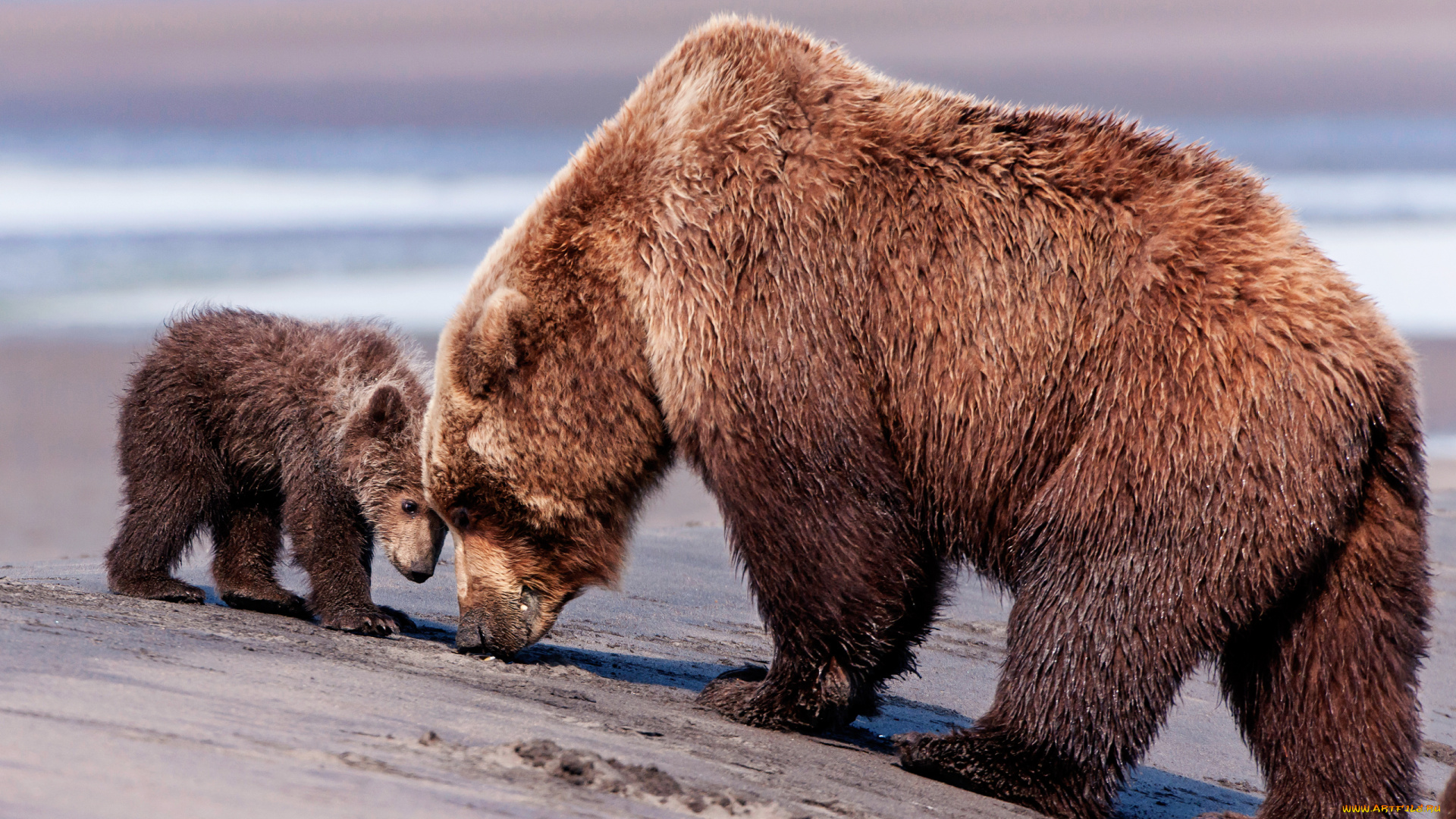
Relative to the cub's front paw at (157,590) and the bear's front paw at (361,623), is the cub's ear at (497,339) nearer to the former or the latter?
the bear's front paw at (361,623)

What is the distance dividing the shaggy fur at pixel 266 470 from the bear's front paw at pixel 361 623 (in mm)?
13

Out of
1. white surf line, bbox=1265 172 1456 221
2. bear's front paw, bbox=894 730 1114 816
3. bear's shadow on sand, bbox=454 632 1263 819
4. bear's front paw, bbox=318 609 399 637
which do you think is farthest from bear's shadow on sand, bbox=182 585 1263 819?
white surf line, bbox=1265 172 1456 221

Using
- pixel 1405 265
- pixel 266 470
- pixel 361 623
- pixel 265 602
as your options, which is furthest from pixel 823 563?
pixel 1405 265

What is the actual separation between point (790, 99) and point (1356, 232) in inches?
910

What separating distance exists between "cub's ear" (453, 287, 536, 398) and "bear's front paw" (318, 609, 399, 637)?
1.16 m

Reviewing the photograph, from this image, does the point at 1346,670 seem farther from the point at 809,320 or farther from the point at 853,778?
the point at 809,320

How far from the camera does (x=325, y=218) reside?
26.3 metres

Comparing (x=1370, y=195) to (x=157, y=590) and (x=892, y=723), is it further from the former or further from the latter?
(x=157, y=590)

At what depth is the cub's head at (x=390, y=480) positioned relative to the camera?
5930 mm

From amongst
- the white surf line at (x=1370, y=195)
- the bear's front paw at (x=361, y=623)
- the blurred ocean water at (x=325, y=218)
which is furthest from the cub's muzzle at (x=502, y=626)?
the white surf line at (x=1370, y=195)

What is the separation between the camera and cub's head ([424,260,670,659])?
4.99m

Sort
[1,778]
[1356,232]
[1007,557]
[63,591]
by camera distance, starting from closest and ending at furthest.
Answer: [1,778] < [1007,557] < [63,591] < [1356,232]

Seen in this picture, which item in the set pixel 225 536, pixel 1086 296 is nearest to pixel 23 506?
pixel 225 536

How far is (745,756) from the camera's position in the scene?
4461mm
